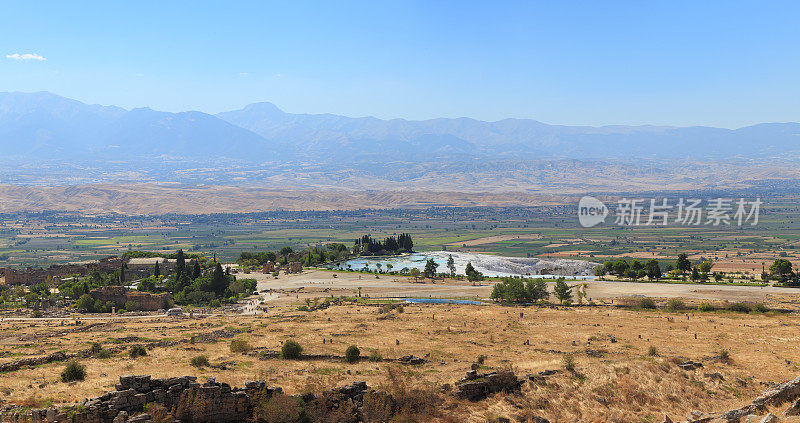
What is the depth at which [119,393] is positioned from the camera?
22.2 metres

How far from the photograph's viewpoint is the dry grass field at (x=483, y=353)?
27.9 metres

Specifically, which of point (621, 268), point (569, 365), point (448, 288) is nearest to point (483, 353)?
point (569, 365)

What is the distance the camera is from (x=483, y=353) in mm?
38500

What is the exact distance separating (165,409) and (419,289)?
7034cm

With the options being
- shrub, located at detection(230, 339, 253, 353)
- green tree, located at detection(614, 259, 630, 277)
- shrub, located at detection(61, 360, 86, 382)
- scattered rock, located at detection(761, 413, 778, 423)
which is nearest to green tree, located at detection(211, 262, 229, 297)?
shrub, located at detection(230, 339, 253, 353)

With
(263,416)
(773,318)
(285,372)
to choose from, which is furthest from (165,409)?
(773,318)

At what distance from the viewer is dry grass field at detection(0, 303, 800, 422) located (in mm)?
27891

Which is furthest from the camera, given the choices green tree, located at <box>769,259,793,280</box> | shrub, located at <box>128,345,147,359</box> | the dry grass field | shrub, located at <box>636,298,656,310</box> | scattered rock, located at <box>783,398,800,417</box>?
green tree, located at <box>769,259,793,280</box>

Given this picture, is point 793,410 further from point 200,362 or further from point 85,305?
point 85,305

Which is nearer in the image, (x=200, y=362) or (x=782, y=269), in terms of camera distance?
(x=200, y=362)

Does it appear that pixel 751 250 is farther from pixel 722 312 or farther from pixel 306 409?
pixel 306 409

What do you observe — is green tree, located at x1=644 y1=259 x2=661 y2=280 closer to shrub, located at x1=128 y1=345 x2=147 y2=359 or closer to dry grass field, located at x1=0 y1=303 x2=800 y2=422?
dry grass field, located at x1=0 y1=303 x2=800 y2=422

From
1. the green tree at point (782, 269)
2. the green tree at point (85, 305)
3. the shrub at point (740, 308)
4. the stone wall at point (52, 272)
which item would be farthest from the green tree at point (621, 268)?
the stone wall at point (52, 272)

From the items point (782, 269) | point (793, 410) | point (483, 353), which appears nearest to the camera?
point (793, 410)
